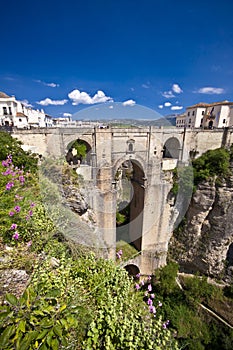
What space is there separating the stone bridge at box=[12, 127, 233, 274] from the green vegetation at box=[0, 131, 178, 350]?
19.2 feet

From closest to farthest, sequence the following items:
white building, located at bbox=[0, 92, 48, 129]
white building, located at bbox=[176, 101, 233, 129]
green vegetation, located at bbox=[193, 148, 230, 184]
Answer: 1. green vegetation, located at bbox=[193, 148, 230, 184]
2. white building, located at bbox=[0, 92, 48, 129]
3. white building, located at bbox=[176, 101, 233, 129]

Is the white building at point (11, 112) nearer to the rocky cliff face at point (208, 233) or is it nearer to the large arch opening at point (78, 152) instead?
the large arch opening at point (78, 152)

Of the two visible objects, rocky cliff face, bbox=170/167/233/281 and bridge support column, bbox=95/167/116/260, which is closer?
bridge support column, bbox=95/167/116/260

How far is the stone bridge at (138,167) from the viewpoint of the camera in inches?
356

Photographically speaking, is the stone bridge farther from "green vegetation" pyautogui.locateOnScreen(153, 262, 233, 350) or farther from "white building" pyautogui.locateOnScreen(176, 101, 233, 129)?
"white building" pyautogui.locateOnScreen(176, 101, 233, 129)

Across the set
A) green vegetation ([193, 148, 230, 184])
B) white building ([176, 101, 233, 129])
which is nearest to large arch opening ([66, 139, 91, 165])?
green vegetation ([193, 148, 230, 184])

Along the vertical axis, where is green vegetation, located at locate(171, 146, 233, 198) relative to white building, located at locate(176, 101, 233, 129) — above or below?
below

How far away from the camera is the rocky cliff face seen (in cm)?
1152

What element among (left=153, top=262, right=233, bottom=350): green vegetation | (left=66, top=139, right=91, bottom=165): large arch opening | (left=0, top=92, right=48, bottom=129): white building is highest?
(left=0, top=92, right=48, bottom=129): white building

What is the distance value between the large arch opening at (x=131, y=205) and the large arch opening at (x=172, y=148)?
148 inches

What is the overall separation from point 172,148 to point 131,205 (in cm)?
618

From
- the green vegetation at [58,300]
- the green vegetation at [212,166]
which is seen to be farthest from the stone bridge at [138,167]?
the green vegetation at [58,300]

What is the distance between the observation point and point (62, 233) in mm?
3492

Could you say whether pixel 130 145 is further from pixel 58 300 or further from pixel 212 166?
pixel 58 300
